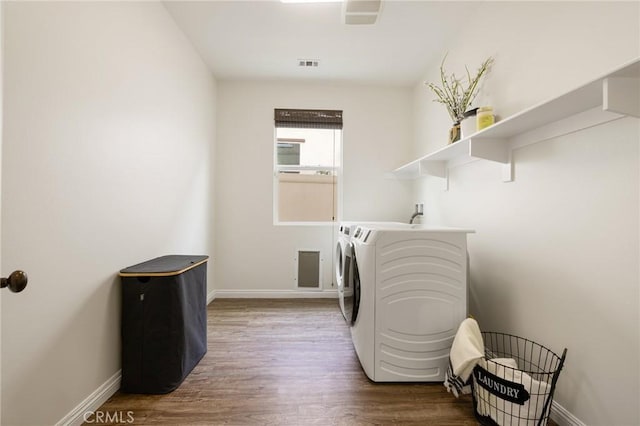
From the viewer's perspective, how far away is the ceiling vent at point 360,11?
1.90 metres

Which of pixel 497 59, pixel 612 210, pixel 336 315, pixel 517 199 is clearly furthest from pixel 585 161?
pixel 336 315

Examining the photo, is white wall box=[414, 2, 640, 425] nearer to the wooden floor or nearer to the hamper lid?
the wooden floor

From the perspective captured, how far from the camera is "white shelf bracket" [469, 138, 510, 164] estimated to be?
1.73m

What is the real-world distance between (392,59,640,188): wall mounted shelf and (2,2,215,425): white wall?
2.03 meters

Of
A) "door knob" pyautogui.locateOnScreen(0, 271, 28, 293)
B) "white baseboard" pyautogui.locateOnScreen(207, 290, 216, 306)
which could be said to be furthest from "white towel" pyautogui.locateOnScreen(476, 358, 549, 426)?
"white baseboard" pyautogui.locateOnScreen(207, 290, 216, 306)

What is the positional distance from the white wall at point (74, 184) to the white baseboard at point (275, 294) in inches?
55.3

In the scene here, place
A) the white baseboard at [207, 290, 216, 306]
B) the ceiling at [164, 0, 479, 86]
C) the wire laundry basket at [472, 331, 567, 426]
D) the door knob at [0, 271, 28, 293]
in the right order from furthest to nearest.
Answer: the white baseboard at [207, 290, 216, 306]
the ceiling at [164, 0, 479, 86]
the wire laundry basket at [472, 331, 567, 426]
the door knob at [0, 271, 28, 293]

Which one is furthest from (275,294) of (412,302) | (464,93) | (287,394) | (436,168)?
(464,93)

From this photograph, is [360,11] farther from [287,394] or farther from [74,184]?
[287,394]

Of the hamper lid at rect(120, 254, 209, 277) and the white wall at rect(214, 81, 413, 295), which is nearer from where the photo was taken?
the hamper lid at rect(120, 254, 209, 277)

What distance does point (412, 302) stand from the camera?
169cm

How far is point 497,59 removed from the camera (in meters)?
1.87

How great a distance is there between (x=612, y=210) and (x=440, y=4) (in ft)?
5.77

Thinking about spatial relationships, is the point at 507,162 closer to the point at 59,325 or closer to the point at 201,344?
the point at 201,344
